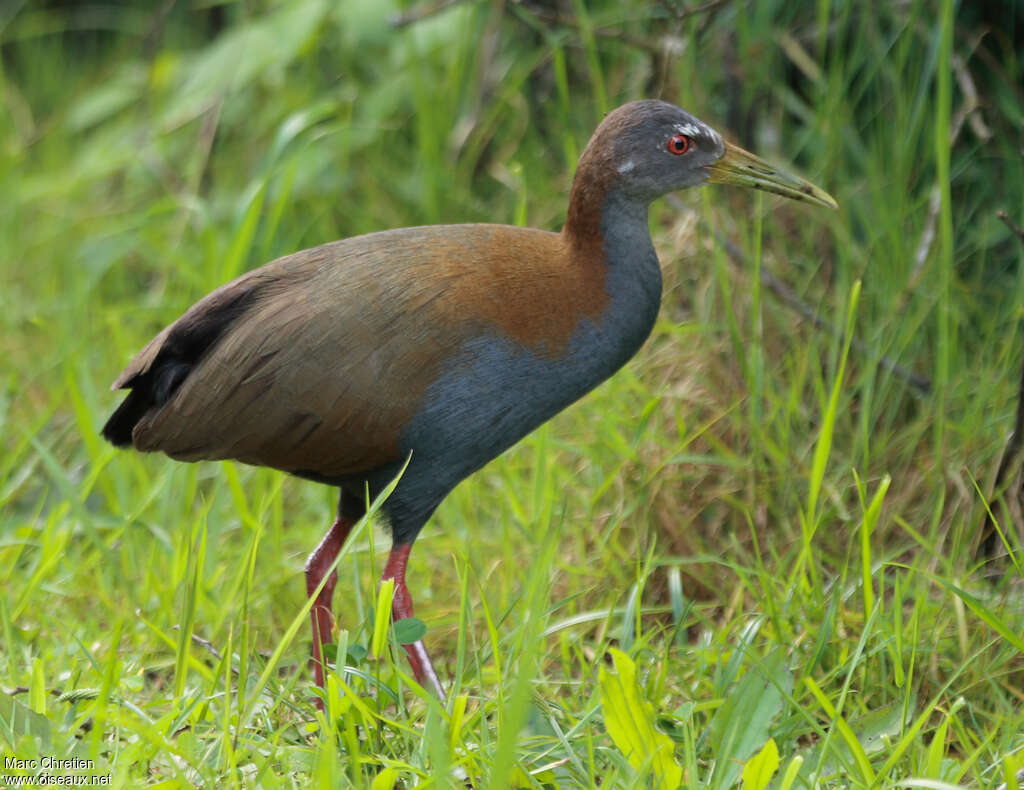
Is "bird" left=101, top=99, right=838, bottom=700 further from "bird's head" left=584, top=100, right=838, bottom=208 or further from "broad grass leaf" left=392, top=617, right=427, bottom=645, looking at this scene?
"broad grass leaf" left=392, top=617, right=427, bottom=645

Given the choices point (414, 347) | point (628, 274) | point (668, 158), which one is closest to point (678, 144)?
point (668, 158)

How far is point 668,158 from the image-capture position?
2.97 metres

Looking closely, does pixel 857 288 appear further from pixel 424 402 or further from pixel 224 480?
pixel 224 480

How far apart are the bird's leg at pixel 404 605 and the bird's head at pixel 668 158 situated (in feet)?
3.03

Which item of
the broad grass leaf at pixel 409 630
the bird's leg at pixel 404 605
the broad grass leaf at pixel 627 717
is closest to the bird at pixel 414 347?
the bird's leg at pixel 404 605

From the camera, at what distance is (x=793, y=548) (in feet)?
10.4

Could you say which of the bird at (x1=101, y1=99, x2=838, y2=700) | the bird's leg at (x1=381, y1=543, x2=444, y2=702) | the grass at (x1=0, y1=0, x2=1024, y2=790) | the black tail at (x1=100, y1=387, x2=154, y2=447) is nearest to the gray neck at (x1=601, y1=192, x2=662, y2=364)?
the bird at (x1=101, y1=99, x2=838, y2=700)

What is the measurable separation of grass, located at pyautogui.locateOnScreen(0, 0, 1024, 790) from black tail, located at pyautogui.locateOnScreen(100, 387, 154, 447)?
17 cm

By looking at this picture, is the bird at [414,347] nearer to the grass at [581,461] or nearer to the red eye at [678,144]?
the red eye at [678,144]

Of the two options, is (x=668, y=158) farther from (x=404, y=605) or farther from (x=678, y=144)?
(x=404, y=605)

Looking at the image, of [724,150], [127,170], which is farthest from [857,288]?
Answer: [127,170]

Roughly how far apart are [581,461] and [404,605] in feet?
2.93

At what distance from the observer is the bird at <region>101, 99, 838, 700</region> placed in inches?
107

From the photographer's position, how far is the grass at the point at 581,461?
2.44 metres
